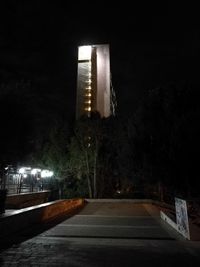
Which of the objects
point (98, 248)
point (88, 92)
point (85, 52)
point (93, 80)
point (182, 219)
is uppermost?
point (85, 52)

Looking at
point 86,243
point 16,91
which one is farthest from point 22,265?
point 16,91

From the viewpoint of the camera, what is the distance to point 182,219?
25.7ft

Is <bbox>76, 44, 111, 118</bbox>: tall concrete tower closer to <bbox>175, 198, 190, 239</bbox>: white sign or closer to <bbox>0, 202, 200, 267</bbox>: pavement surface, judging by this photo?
<bbox>175, 198, 190, 239</bbox>: white sign

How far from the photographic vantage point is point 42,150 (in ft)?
81.5

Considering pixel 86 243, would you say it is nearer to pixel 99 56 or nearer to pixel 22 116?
pixel 22 116

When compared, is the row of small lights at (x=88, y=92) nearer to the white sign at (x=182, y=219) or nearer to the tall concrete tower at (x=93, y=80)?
the tall concrete tower at (x=93, y=80)

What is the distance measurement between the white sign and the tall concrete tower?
126 ft

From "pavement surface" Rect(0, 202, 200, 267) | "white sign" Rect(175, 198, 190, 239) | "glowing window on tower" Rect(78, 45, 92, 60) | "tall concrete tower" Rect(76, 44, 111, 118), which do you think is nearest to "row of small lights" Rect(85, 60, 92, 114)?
"tall concrete tower" Rect(76, 44, 111, 118)

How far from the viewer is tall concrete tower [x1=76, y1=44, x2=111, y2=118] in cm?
4750

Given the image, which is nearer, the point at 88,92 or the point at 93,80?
the point at 88,92

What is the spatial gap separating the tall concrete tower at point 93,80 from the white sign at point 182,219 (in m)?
38.3

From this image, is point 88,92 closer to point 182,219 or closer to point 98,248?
point 182,219

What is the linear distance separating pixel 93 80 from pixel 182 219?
144 feet

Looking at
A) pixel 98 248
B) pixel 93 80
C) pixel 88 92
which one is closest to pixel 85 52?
pixel 93 80
